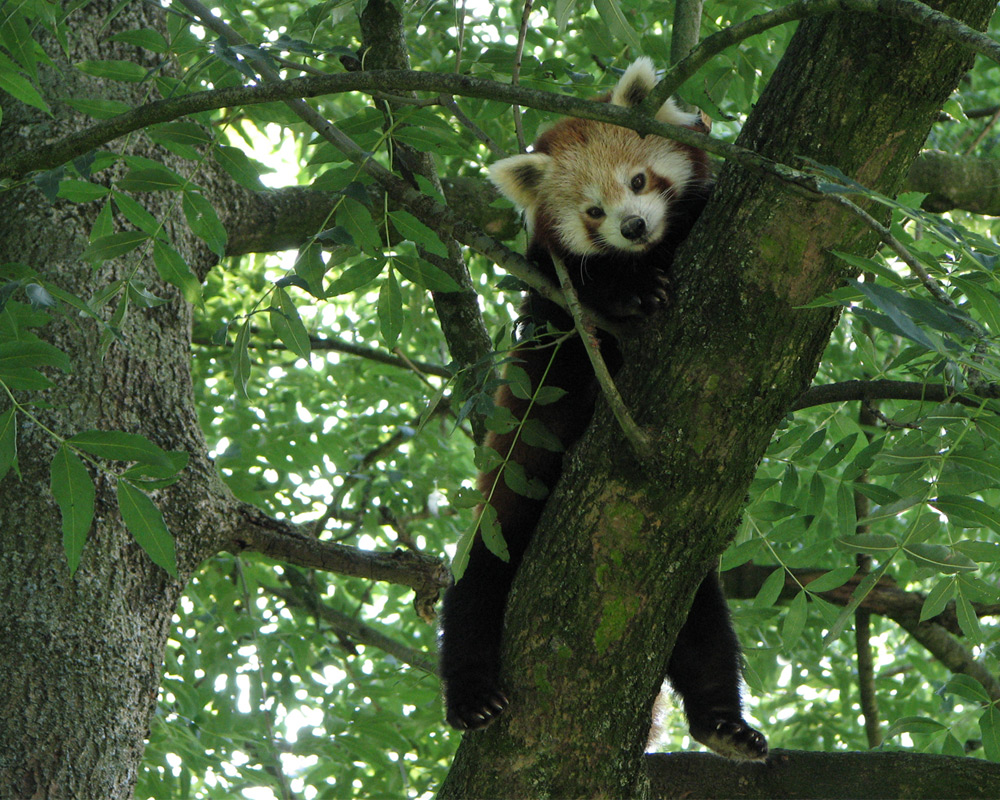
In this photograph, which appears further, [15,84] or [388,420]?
[388,420]

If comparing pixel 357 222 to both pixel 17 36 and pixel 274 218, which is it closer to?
pixel 17 36

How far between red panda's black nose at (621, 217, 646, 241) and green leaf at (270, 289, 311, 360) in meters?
1.52

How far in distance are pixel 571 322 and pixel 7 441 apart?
6.45ft

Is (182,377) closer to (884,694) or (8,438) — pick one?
(8,438)

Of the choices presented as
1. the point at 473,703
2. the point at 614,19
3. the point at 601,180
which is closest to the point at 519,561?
the point at 473,703

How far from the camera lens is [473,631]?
10.9 feet

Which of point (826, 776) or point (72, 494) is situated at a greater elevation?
point (72, 494)

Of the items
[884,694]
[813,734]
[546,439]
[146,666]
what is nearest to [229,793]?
[146,666]

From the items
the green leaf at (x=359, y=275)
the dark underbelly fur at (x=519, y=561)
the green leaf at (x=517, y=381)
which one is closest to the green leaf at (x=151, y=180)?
the green leaf at (x=359, y=275)

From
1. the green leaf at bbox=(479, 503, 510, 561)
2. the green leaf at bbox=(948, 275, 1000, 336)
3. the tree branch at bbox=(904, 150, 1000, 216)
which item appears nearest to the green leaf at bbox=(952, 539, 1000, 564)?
the green leaf at bbox=(948, 275, 1000, 336)

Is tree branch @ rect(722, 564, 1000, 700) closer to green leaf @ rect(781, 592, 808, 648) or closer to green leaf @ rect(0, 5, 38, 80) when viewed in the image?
green leaf @ rect(781, 592, 808, 648)

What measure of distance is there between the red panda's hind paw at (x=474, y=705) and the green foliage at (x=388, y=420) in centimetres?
47

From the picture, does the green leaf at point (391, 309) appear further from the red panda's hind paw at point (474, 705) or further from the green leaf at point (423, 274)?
the red panda's hind paw at point (474, 705)

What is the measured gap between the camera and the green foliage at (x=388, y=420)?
7.77 ft
